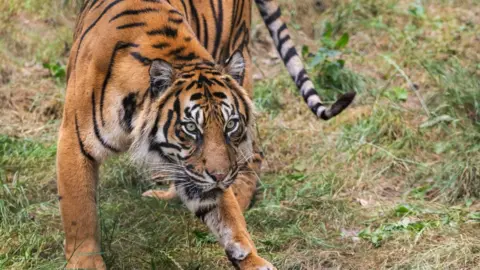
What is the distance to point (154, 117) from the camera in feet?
11.9

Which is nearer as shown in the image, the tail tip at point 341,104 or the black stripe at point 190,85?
the black stripe at point 190,85

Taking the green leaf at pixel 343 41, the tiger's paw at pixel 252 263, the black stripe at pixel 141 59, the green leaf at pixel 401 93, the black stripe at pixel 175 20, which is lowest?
the green leaf at pixel 401 93

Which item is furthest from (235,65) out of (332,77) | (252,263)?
(332,77)

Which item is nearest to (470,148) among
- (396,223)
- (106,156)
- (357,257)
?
(396,223)

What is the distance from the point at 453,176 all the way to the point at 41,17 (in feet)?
12.2

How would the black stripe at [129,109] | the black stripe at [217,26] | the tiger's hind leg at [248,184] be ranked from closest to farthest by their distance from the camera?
the black stripe at [129,109] → the black stripe at [217,26] → the tiger's hind leg at [248,184]

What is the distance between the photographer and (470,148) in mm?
5176

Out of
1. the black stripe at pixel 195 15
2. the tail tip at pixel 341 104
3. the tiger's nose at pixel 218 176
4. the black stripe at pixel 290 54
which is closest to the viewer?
the tiger's nose at pixel 218 176

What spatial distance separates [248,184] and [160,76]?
1.71 meters

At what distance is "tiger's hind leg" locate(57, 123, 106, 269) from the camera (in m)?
3.84

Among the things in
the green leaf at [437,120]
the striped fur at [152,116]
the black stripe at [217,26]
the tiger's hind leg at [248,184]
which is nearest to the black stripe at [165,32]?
the striped fur at [152,116]

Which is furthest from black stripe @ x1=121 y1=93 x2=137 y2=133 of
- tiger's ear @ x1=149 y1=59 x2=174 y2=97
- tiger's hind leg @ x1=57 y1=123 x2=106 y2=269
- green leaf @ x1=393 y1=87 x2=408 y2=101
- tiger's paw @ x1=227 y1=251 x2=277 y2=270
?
green leaf @ x1=393 y1=87 x2=408 y2=101

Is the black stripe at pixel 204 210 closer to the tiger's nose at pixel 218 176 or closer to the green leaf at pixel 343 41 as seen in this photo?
the tiger's nose at pixel 218 176

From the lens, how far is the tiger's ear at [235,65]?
3814mm
